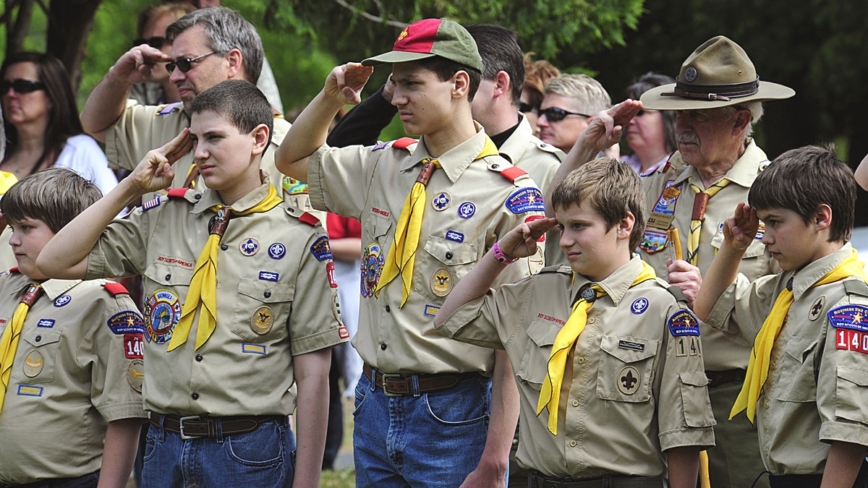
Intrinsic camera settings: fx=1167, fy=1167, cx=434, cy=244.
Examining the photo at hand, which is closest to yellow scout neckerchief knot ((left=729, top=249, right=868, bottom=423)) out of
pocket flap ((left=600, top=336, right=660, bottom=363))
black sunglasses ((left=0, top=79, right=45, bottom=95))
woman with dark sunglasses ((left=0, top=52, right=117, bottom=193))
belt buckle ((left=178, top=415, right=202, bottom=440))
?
pocket flap ((left=600, top=336, right=660, bottom=363))

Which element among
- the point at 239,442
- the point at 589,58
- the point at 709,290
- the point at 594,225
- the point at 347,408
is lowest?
the point at 347,408

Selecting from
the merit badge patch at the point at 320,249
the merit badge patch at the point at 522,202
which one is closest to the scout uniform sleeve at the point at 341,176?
the merit badge patch at the point at 320,249

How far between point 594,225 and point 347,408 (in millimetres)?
6586

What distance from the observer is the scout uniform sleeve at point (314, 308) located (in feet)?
14.1

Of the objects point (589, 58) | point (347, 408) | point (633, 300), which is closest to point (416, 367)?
point (633, 300)

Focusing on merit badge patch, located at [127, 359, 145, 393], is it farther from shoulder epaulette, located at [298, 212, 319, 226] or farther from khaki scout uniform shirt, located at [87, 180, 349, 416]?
shoulder epaulette, located at [298, 212, 319, 226]

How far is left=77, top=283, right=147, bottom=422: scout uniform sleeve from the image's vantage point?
445cm

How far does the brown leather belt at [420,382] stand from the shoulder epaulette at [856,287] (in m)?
1.32

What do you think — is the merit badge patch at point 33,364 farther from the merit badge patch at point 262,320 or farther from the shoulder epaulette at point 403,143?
the shoulder epaulette at point 403,143

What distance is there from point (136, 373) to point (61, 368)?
29cm

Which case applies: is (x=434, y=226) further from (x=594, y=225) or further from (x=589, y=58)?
(x=589, y=58)

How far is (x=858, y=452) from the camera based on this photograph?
3.54 m

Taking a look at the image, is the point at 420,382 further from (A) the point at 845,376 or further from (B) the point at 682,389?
(A) the point at 845,376

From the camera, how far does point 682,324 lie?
12.3 feet
